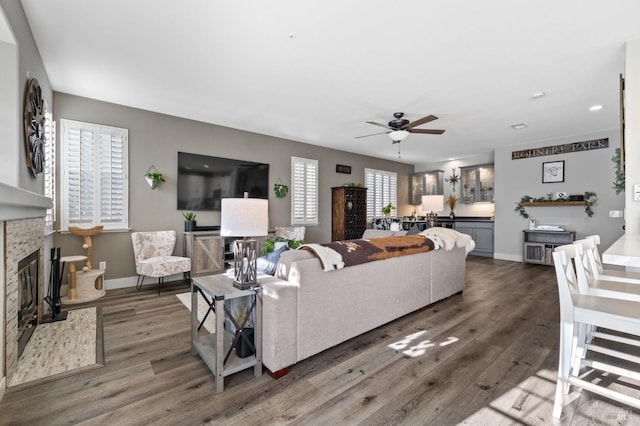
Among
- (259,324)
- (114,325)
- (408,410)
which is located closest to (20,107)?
(114,325)

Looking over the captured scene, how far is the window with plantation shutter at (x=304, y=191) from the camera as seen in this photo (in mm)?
6395

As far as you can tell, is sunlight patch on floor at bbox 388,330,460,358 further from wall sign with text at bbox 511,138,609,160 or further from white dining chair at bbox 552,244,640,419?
wall sign with text at bbox 511,138,609,160

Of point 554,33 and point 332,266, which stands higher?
point 554,33

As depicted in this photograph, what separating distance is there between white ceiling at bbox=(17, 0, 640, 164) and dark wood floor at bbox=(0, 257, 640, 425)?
104 inches

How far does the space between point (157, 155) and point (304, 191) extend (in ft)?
9.63

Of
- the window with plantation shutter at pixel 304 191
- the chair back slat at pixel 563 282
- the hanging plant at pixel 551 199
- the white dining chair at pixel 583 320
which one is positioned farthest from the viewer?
the window with plantation shutter at pixel 304 191

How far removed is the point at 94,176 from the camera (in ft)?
13.5

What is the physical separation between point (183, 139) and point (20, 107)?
8.27 feet

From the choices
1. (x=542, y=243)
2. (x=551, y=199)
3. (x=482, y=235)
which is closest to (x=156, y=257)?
(x=482, y=235)

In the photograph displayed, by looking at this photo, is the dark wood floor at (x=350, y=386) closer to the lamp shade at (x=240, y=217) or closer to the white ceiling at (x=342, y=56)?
the lamp shade at (x=240, y=217)

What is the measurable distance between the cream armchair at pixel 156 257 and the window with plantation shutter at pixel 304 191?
2506 mm

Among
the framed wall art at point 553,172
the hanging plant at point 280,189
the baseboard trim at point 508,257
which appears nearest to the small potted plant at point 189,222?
the hanging plant at point 280,189

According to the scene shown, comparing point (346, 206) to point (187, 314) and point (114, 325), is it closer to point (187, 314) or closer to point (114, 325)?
point (187, 314)

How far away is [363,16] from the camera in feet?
7.77
